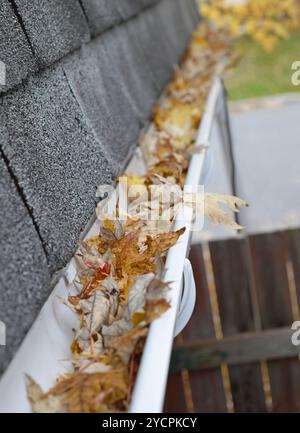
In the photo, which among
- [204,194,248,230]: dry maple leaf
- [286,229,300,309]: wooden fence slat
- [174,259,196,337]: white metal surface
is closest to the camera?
[174,259,196,337]: white metal surface

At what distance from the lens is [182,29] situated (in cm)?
368

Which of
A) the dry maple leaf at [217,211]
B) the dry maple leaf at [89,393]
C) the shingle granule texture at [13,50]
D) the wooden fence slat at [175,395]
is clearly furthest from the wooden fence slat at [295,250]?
the dry maple leaf at [89,393]

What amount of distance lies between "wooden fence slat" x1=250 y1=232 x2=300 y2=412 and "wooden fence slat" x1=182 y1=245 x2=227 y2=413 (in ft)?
0.83

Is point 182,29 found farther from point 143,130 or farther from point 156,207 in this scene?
point 156,207

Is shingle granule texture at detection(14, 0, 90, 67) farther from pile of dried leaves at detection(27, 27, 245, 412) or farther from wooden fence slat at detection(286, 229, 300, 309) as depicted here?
wooden fence slat at detection(286, 229, 300, 309)

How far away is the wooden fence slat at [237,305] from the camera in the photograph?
3336 mm

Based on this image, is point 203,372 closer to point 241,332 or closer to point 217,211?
point 241,332

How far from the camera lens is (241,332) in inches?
136

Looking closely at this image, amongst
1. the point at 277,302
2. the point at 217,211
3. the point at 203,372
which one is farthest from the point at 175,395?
the point at 217,211

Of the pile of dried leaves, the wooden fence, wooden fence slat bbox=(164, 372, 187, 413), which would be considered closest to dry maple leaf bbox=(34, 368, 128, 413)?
the pile of dried leaves

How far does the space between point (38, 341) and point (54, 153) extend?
0.30 m

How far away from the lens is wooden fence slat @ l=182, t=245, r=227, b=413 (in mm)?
3365

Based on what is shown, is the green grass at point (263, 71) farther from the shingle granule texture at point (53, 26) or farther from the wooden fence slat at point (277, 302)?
the shingle granule texture at point (53, 26)

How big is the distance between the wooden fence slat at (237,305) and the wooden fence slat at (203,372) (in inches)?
2.6
